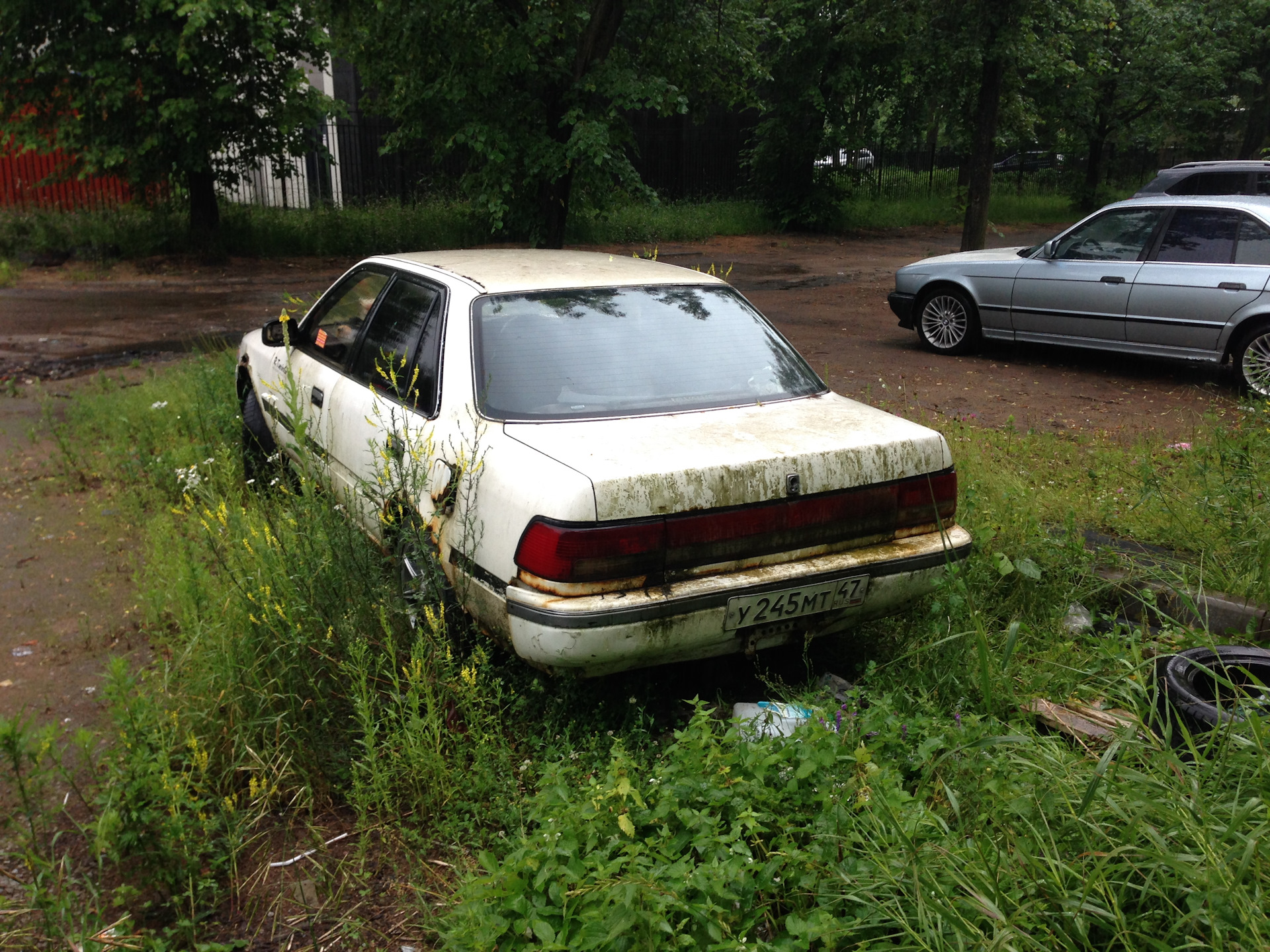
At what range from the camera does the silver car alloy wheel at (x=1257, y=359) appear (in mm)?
8328

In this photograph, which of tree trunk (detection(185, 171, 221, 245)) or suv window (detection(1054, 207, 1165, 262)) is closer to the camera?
suv window (detection(1054, 207, 1165, 262))

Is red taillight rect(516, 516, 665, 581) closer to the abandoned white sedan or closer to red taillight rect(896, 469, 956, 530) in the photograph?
the abandoned white sedan

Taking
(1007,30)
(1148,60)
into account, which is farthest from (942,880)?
(1148,60)

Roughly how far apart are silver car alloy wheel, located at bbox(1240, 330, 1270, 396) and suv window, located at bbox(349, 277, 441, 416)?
681 cm

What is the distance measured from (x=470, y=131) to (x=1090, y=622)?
7.71 m

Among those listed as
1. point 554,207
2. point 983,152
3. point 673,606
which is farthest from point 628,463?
point 983,152

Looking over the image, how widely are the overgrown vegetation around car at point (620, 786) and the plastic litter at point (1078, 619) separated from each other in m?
0.05

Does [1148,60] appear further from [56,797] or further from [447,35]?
[56,797]

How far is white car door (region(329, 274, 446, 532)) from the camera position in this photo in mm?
3965

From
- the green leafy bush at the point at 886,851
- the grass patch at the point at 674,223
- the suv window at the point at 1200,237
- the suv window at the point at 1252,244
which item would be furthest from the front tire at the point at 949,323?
the grass patch at the point at 674,223

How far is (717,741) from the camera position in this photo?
320cm

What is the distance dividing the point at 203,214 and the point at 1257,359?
1549cm

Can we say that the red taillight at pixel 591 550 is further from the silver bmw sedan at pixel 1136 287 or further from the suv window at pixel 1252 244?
the suv window at pixel 1252 244

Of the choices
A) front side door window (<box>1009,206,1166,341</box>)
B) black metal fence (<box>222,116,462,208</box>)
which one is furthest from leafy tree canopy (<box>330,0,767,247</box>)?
black metal fence (<box>222,116,462,208</box>)
